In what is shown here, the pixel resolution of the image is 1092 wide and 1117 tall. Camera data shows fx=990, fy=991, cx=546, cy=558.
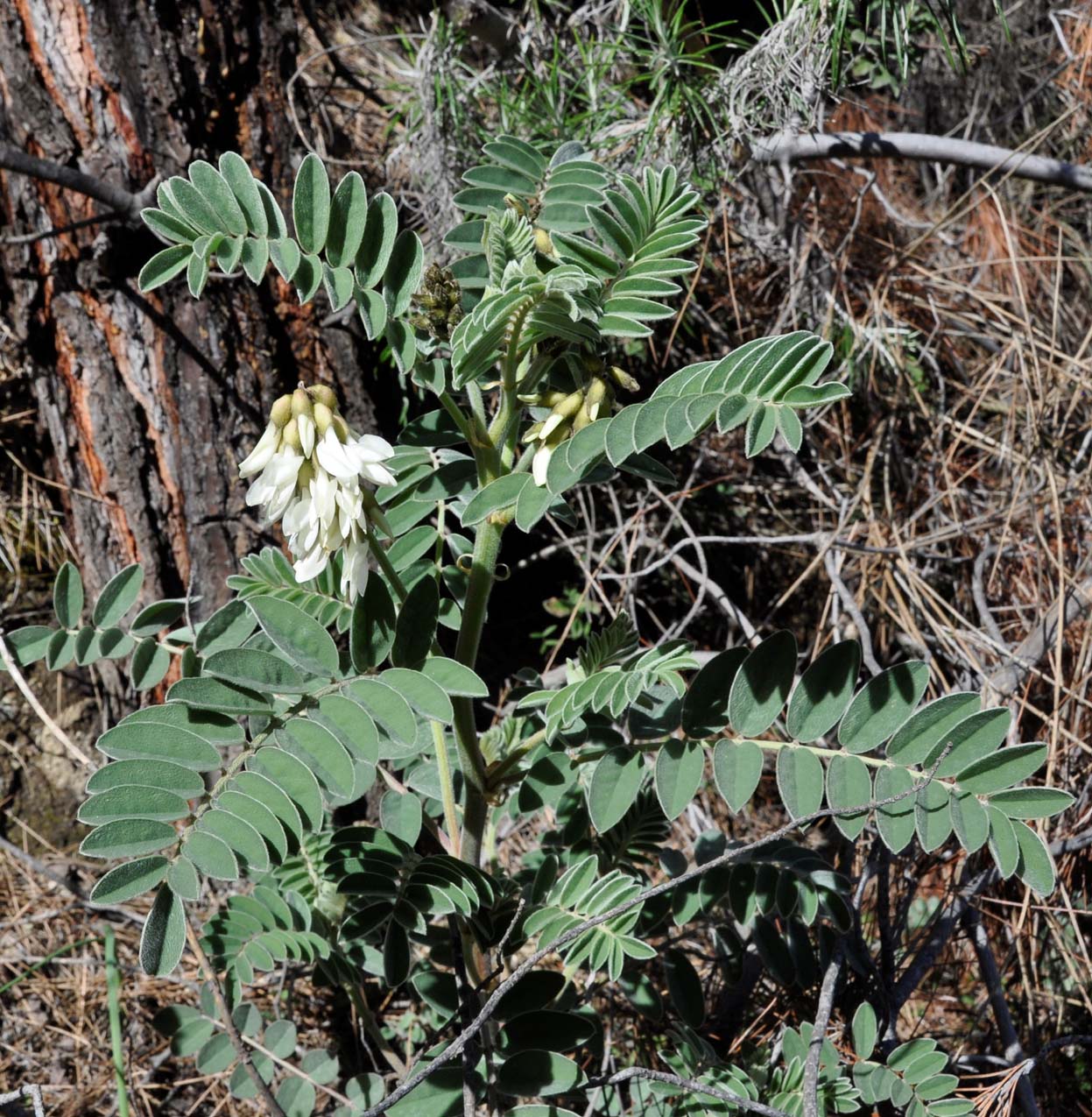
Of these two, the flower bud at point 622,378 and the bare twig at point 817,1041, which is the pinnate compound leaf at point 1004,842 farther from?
the flower bud at point 622,378

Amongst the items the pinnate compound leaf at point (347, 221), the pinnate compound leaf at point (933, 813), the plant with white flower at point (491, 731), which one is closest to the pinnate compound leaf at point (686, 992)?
the plant with white flower at point (491, 731)

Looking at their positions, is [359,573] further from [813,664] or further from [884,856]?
[884,856]

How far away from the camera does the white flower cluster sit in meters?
0.85

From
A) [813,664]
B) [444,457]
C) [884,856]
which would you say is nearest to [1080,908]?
[884,856]

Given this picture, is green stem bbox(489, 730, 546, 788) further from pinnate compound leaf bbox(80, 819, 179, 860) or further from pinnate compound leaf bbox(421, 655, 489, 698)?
pinnate compound leaf bbox(80, 819, 179, 860)

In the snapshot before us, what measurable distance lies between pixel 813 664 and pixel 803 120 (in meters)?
1.09

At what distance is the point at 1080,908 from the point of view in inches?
60.2

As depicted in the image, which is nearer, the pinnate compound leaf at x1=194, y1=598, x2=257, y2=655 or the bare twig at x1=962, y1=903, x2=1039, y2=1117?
the pinnate compound leaf at x1=194, y1=598, x2=257, y2=655

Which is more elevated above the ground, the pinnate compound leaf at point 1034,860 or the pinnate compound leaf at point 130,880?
the pinnate compound leaf at point 130,880

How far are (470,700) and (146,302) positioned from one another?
984 millimetres

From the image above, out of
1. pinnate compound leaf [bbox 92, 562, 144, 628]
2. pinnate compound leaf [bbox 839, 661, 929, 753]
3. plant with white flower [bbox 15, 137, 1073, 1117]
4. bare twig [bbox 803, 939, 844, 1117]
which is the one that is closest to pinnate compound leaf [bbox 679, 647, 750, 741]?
plant with white flower [bbox 15, 137, 1073, 1117]

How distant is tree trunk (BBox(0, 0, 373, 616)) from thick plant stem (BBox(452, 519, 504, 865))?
78cm

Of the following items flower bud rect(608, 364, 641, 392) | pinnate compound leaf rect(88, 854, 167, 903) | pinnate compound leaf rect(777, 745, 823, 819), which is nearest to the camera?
pinnate compound leaf rect(88, 854, 167, 903)

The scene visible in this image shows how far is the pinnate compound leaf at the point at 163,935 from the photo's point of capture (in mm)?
813
